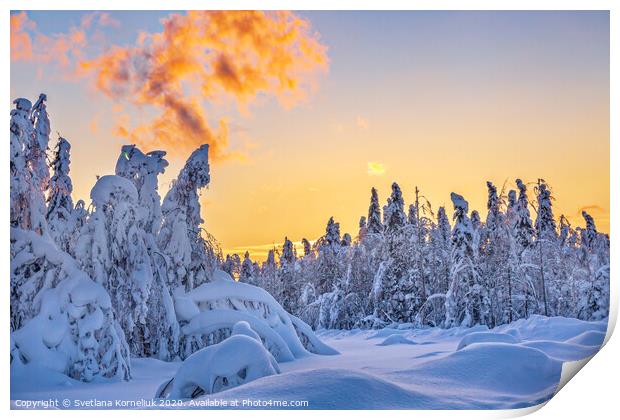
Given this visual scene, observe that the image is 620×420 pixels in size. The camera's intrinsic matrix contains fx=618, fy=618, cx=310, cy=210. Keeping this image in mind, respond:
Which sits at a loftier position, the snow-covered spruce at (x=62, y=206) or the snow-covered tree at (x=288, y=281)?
the snow-covered spruce at (x=62, y=206)

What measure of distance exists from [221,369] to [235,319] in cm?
432

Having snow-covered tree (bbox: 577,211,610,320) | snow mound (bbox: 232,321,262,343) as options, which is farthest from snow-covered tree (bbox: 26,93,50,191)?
snow-covered tree (bbox: 577,211,610,320)

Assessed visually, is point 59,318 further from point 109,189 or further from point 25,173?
point 25,173

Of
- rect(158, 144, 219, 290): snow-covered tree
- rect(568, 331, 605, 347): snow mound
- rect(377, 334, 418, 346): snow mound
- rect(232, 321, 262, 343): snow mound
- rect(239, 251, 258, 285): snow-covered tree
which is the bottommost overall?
rect(377, 334, 418, 346): snow mound

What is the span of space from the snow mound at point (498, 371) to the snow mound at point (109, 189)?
6459 mm

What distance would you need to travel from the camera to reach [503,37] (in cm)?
1092

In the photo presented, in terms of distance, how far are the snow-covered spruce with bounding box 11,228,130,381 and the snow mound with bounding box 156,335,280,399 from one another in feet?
6.76

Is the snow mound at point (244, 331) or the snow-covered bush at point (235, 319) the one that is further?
the snow-covered bush at point (235, 319)

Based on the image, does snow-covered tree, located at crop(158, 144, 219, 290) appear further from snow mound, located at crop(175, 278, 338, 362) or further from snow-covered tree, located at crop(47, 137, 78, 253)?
snow-covered tree, located at crop(47, 137, 78, 253)

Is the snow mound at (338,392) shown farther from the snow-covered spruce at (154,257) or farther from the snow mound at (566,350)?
the snow-covered spruce at (154,257)

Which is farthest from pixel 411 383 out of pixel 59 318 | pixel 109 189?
pixel 109 189

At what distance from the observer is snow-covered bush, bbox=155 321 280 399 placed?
909 centimetres

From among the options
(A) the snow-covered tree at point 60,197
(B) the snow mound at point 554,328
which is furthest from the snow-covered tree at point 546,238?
(A) the snow-covered tree at point 60,197

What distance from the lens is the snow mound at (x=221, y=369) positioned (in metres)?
9.09
